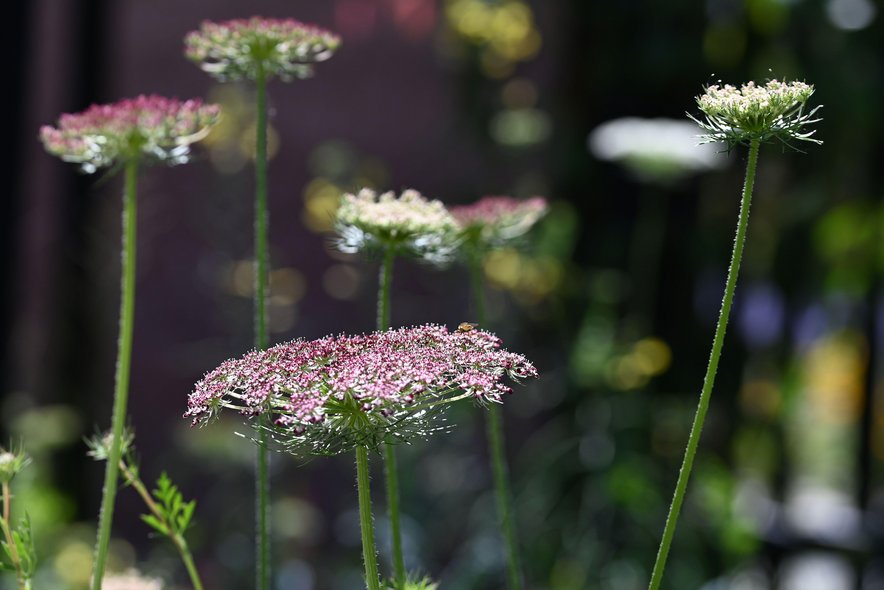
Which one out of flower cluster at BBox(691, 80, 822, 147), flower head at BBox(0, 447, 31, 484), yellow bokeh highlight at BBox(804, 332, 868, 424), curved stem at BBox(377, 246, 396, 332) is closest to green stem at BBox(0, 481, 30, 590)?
flower head at BBox(0, 447, 31, 484)

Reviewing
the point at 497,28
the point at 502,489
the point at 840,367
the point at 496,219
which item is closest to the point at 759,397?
the point at 840,367

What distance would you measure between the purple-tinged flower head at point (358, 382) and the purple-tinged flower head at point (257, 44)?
274 millimetres

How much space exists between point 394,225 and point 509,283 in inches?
74.2

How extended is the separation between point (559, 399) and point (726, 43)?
0.95 m

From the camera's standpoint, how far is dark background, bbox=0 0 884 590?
2.47 m

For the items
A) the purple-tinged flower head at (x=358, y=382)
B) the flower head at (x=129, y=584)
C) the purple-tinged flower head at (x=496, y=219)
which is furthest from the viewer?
the purple-tinged flower head at (x=496, y=219)

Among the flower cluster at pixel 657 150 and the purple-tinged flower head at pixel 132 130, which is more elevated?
the flower cluster at pixel 657 150

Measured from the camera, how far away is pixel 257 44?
77cm

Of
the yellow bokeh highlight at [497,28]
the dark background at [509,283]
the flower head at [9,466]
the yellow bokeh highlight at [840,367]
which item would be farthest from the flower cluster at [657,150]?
the flower head at [9,466]

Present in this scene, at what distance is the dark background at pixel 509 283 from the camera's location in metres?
2.47

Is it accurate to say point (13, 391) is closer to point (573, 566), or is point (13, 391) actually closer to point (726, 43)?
point (573, 566)

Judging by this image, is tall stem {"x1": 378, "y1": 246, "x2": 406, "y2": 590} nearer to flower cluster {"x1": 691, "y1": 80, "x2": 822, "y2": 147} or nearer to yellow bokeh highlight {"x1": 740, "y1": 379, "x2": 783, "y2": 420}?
flower cluster {"x1": 691, "y1": 80, "x2": 822, "y2": 147}

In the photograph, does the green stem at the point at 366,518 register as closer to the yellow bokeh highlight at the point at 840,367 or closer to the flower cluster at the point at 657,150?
the flower cluster at the point at 657,150

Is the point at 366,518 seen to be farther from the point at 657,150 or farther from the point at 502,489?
the point at 657,150
